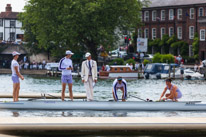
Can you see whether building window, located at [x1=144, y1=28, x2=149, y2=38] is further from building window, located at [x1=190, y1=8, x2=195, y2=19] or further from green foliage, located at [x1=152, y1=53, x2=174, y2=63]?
green foliage, located at [x1=152, y1=53, x2=174, y2=63]

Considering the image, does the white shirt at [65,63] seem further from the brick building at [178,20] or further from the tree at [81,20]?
the brick building at [178,20]

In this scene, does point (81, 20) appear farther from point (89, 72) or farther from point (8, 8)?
point (8, 8)

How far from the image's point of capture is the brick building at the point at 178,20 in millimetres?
93400

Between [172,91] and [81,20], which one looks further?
[81,20]

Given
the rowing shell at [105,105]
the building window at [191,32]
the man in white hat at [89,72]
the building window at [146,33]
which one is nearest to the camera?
the rowing shell at [105,105]

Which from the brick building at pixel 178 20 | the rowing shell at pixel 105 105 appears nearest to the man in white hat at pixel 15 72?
the rowing shell at pixel 105 105

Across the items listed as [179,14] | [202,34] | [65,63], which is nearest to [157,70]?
[202,34]

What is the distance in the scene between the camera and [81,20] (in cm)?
7800

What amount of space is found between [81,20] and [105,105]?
51.7 m

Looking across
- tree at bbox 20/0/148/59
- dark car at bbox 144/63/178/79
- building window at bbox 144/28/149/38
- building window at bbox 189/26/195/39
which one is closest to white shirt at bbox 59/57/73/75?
dark car at bbox 144/63/178/79

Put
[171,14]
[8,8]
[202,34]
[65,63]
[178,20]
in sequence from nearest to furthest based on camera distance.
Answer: [65,63] → [202,34] → [178,20] → [171,14] → [8,8]

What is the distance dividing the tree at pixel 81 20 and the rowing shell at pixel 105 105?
4921 centimetres

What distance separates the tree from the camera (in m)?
77.6

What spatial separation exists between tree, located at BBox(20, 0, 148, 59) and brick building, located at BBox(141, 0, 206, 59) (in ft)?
41.0
